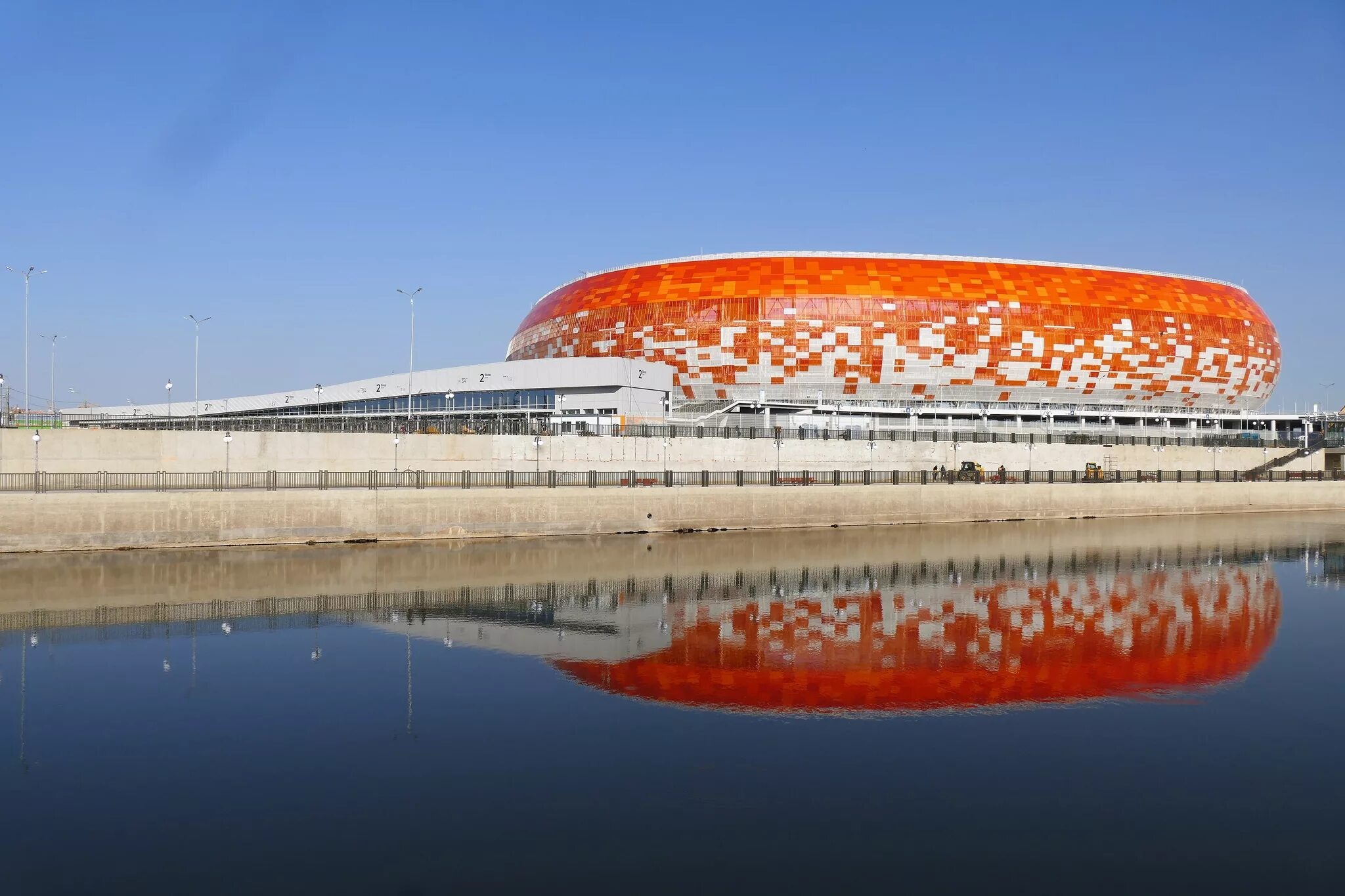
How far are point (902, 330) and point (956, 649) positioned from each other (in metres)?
62.9

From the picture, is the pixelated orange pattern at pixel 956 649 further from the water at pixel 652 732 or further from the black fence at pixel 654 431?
the black fence at pixel 654 431

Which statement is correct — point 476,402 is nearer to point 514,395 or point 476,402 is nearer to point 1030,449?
point 514,395

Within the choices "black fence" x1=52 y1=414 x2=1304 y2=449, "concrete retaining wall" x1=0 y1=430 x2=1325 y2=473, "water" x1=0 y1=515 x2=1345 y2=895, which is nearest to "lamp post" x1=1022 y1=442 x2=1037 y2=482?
"concrete retaining wall" x1=0 y1=430 x2=1325 y2=473

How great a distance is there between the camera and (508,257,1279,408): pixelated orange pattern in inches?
3356

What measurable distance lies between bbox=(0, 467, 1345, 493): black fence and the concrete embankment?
3.41ft

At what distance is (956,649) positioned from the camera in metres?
25.5

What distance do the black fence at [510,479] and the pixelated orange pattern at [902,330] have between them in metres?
18.2

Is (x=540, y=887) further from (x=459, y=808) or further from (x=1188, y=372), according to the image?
(x=1188, y=372)

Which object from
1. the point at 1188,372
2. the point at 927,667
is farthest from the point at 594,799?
the point at 1188,372

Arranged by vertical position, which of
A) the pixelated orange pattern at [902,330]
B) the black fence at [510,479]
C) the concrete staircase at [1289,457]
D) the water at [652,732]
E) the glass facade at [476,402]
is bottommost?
the water at [652,732]

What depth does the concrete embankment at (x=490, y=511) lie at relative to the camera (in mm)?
37312

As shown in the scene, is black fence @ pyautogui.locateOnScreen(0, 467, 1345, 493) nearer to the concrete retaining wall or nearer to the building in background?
the concrete retaining wall

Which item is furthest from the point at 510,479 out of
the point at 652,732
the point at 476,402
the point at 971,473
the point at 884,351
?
the point at 884,351

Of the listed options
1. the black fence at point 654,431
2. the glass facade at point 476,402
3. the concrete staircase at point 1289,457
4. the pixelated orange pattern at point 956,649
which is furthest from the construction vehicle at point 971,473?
the glass facade at point 476,402
